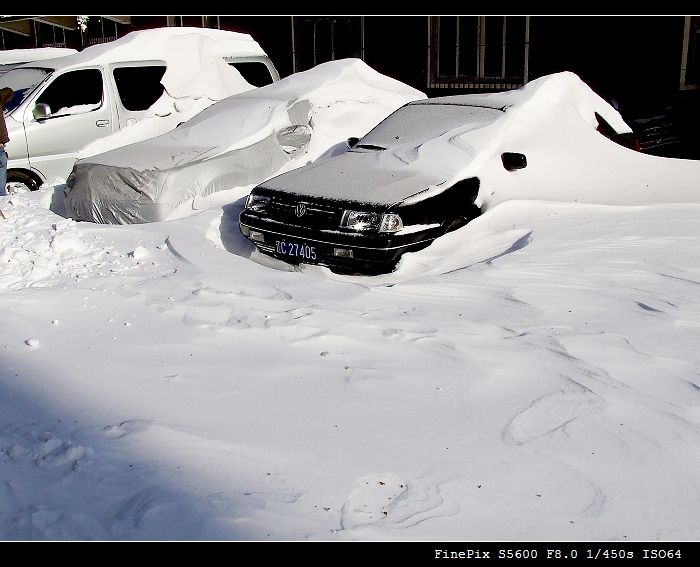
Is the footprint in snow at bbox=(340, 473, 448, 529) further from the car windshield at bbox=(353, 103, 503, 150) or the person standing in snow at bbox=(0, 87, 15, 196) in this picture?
the person standing in snow at bbox=(0, 87, 15, 196)

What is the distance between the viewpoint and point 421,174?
5816mm

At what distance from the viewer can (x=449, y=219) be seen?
5.62m

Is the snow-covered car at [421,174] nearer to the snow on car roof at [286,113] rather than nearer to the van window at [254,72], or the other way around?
the snow on car roof at [286,113]

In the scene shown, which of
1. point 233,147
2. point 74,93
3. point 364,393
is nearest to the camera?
point 364,393

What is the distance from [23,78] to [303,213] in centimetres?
630

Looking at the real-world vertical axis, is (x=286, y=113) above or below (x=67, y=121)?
above

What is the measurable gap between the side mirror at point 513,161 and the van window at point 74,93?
563 cm

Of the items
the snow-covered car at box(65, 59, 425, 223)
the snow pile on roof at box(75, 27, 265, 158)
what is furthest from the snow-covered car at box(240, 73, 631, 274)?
the snow pile on roof at box(75, 27, 265, 158)

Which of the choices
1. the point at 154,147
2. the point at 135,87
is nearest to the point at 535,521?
the point at 154,147

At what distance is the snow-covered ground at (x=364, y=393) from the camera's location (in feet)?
8.77

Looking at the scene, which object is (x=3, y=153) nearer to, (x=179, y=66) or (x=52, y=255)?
(x=179, y=66)

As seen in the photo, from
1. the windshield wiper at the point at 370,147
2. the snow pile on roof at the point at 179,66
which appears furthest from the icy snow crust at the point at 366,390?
the snow pile on roof at the point at 179,66

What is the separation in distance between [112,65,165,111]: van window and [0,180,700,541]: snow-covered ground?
14.5ft

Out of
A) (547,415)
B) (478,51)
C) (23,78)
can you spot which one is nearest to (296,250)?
(547,415)
